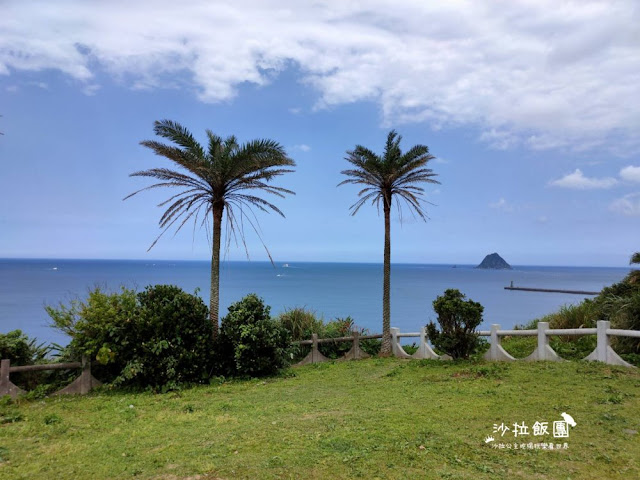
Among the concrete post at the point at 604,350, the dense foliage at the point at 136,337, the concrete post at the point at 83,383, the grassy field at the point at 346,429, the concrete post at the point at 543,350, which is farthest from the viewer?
the concrete post at the point at 543,350

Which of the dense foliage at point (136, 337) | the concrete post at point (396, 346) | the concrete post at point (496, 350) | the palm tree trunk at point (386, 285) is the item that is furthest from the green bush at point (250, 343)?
the concrete post at point (496, 350)

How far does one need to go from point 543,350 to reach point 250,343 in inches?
309

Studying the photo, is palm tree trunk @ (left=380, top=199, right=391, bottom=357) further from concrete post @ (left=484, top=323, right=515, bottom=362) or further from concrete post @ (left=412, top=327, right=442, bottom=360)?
concrete post @ (left=484, top=323, right=515, bottom=362)

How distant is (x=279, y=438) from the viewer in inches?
242

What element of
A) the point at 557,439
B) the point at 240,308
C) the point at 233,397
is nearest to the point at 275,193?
the point at 240,308

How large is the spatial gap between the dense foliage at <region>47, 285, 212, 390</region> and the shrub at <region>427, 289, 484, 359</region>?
664 cm

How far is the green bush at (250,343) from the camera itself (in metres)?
12.0

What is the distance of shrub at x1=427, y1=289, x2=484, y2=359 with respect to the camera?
1166 cm

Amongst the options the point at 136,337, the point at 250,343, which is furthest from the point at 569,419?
the point at 136,337

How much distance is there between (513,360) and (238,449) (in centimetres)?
870

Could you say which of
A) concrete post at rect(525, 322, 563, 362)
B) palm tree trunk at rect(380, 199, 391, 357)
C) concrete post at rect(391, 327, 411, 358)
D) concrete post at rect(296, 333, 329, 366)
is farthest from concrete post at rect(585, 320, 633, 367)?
concrete post at rect(296, 333, 329, 366)

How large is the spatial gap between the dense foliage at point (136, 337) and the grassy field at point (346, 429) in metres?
0.71

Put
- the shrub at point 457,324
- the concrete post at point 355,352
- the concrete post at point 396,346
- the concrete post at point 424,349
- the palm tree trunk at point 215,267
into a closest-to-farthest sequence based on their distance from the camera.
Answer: the shrub at point 457,324
the palm tree trunk at point 215,267
the concrete post at point 424,349
the concrete post at point 355,352
the concrete post at point 396,346

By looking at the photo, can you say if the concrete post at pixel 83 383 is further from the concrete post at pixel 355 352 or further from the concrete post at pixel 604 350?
the concrete post at pixel 604 350
